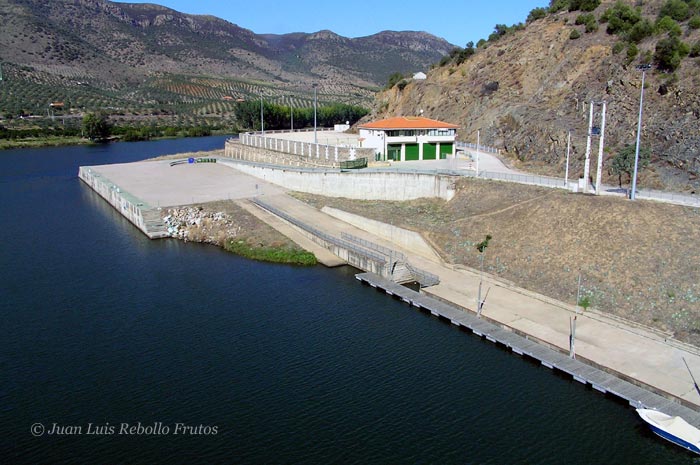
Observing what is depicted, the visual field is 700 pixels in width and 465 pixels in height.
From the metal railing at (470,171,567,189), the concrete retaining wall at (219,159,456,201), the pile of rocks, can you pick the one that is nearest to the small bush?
the metal railing at (470,171,567,189)

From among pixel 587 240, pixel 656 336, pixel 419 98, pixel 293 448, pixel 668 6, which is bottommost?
pixel 293 448

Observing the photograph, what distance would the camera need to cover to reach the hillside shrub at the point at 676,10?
60969 mm

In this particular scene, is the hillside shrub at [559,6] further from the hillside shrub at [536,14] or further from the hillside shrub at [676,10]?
the hillside shrub at [676,10]

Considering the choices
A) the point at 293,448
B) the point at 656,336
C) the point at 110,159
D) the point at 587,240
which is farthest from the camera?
the point at 110,159

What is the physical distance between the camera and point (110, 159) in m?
105

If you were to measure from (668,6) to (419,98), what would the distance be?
35498 mm

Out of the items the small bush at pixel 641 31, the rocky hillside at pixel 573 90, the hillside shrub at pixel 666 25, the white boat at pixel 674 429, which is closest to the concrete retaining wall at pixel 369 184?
the rocky hillside at pixel 573 90

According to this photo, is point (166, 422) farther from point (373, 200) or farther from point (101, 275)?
point (373, 200)

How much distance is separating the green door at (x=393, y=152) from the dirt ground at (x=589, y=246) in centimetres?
1739

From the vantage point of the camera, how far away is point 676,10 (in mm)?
61562

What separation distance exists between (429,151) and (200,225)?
84.3 ft

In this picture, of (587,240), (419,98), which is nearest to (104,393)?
(587,240)

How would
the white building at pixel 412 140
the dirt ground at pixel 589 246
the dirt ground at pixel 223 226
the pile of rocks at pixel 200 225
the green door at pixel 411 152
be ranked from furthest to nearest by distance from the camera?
the green door at pixel 411 152 < the white building at pixel 412 140 < the pile of rocks at pixel 200 225 < the dirt ground at pixel 223 226 < the dirt ground at pixel 589 246

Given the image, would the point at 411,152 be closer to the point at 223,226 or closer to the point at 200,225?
the point at 223,226
